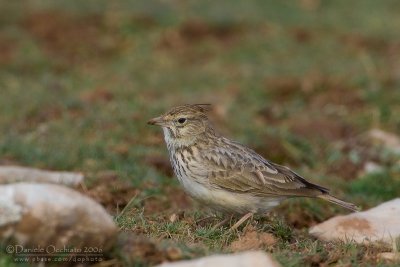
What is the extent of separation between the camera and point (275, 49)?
1504 cm

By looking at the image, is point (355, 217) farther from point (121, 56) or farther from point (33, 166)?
point (121, 56)

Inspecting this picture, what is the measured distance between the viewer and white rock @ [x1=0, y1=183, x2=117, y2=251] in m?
4.54

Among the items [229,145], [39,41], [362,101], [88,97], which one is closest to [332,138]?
[362,101]

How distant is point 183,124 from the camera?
696cm

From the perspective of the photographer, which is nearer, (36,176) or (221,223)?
(221,223)

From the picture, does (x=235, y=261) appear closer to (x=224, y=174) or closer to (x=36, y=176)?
(x=224, y=174)

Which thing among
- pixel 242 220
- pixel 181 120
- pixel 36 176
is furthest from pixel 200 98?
pixel 242 220

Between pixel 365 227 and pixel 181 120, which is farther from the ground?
pixel 181 120

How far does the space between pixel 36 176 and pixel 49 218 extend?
3.32m

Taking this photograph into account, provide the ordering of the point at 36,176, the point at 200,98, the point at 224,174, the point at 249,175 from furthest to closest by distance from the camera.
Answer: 1. the point at 200,98
2. the point at 36,176
3. the point at 249,175
4. the point at 224,174

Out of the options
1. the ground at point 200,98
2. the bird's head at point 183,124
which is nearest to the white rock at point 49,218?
the ground at point 200,98

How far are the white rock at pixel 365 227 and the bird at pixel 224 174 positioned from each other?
0.58 feet

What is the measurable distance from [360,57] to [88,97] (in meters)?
5.04

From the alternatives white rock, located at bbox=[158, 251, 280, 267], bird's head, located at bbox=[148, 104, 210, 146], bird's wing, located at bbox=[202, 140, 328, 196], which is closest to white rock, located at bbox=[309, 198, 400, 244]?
bird's wing, located at bbox=[202, 140, 328, 196]
